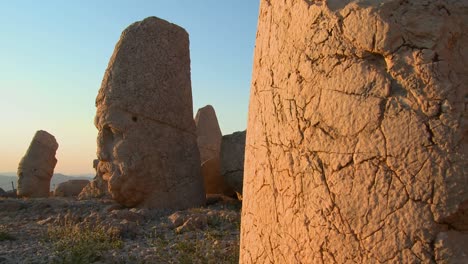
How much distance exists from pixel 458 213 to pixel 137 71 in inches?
234

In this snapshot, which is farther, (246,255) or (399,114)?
(246,255)

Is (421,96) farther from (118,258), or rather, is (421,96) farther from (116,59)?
(116,59)

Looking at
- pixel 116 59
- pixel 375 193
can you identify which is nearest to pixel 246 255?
pixel 375 193

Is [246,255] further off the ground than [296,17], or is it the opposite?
[296,17]

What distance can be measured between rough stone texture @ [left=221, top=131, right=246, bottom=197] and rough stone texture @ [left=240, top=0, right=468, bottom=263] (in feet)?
20.1

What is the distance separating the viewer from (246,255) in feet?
6.43

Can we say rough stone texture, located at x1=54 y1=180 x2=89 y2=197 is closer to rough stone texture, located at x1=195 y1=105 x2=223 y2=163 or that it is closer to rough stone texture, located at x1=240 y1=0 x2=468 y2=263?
rough stone texture, located at x1=195 y1=105 x2=223 y2=163

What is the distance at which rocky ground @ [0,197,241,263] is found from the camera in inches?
163

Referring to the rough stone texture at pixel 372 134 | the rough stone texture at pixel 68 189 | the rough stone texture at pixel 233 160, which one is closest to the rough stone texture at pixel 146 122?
the rough stone texture at pixel 233 160

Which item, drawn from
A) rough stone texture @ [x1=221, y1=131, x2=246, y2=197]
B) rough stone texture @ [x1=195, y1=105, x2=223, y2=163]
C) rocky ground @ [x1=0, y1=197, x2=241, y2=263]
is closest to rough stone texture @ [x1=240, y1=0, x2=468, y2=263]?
rocky ground @ [x1=0, y1=197, x2=241, y2=263]

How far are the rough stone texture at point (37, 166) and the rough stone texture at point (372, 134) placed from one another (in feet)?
36.0

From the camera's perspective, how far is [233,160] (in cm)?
798

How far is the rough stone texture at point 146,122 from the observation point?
22.2 feet

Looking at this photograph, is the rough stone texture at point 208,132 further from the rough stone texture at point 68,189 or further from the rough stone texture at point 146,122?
the rough stone texture at point 146,122
